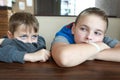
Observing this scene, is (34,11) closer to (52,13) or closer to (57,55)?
(52,13)

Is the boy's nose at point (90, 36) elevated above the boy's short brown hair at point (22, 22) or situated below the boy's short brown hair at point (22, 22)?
below

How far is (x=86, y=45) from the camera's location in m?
0.87

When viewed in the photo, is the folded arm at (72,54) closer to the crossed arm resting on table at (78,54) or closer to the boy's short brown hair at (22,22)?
the crossed arm resting on table at (78,54)

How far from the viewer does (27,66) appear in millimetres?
792

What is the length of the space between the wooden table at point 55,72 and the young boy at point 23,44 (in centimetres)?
4

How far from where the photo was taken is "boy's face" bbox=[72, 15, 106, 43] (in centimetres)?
96

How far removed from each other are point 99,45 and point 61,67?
0.24m

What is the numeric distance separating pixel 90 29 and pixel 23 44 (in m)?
0.32

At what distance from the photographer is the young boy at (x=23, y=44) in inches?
34.2

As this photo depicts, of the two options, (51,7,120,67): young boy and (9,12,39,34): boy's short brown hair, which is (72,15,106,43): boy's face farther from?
(9,12,39,34): boy's short brown hair

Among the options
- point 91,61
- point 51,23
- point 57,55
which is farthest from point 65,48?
point 51,23

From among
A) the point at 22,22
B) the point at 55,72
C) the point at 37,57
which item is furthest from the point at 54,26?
the point at 55,72

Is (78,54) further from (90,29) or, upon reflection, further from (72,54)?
(90,29)

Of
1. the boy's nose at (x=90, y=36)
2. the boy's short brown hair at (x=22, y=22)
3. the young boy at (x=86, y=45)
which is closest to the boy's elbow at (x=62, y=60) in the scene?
the young boy at (x=86, y=45)
